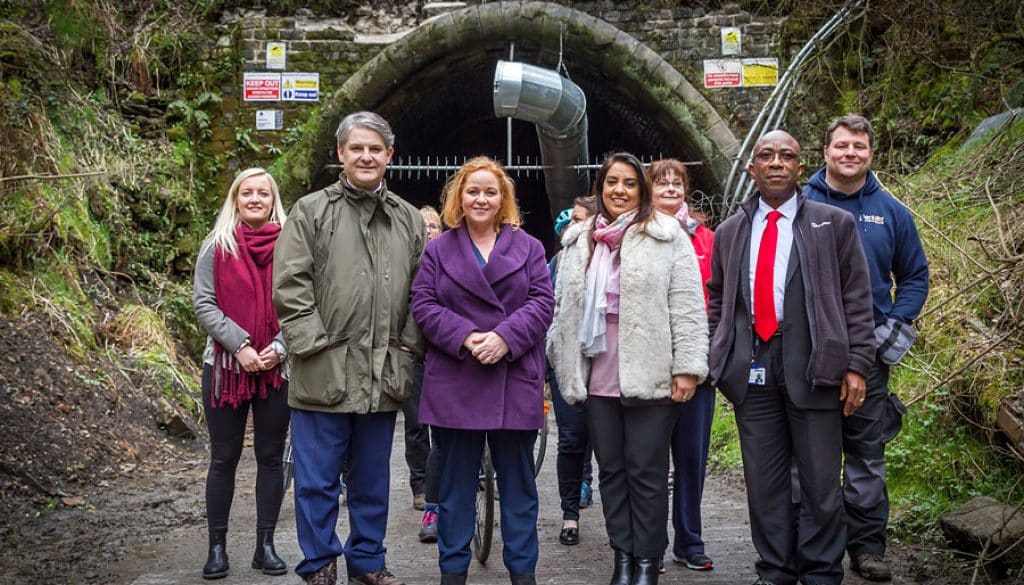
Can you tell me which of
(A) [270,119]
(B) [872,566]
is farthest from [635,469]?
(A) [270,119]

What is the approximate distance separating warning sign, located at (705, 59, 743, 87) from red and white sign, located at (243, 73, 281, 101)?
497 cm

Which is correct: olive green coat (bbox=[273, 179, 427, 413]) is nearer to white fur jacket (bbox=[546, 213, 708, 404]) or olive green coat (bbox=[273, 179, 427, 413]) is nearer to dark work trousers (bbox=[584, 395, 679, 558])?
white fur jacket (bbox=[546, 213, 708, 404])

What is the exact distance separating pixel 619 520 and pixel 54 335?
5360mm

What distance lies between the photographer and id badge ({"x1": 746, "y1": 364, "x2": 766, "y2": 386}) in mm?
3918

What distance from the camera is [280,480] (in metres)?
4.46

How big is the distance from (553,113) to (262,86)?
3.57 m

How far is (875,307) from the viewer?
4.21m

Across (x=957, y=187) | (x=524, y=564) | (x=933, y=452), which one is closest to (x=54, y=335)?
(x=524, y=564)

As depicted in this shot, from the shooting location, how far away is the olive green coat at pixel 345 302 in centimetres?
386

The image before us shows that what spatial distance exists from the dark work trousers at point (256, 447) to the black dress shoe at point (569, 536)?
4.96 feet

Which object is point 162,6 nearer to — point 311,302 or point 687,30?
point 687,30

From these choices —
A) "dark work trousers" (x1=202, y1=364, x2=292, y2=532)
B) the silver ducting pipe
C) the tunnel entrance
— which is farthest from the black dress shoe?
the tunnel entrance

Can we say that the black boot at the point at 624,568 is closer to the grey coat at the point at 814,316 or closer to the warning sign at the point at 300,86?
the grey coat at the point at 814,316

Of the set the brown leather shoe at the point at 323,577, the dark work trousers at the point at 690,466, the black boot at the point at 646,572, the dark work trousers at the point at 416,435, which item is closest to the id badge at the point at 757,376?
the dark work trousers at the point at 690,466
